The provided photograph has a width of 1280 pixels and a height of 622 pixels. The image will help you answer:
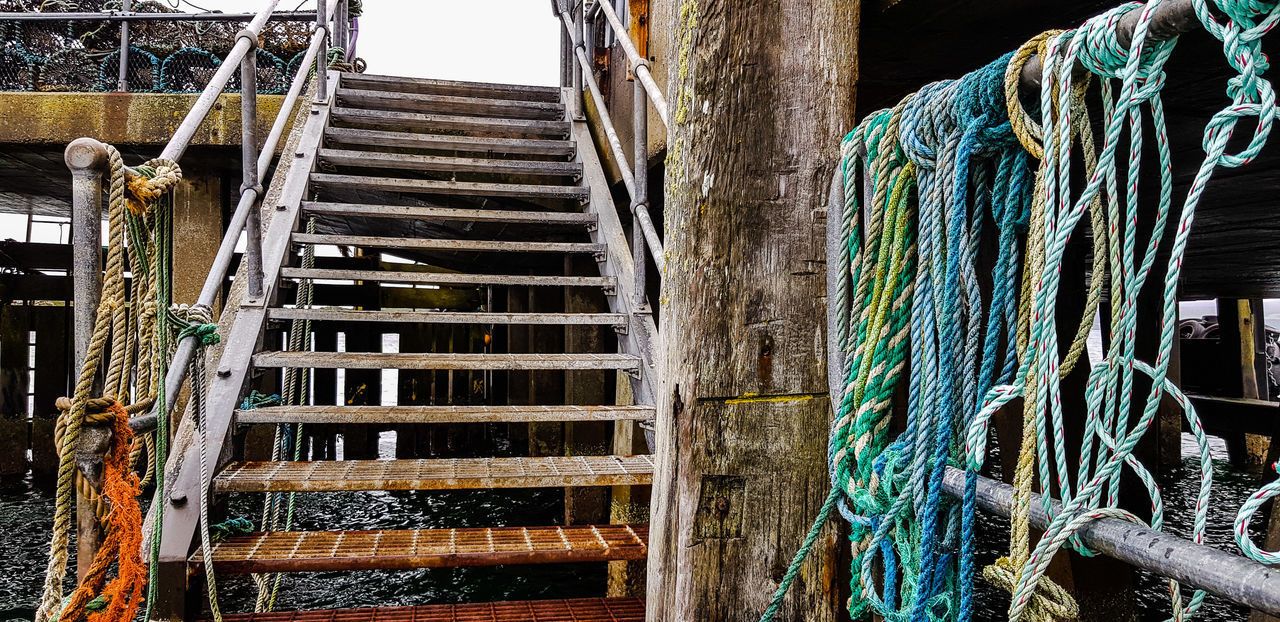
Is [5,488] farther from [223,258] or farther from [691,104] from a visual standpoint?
[691,104]

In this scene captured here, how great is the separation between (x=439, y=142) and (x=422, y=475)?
2961 mm

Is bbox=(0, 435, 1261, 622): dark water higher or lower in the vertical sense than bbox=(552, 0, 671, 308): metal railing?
lower

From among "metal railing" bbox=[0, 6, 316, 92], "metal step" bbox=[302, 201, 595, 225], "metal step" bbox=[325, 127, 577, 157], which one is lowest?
"metal step" bbox=[302, 201, 595, 225]

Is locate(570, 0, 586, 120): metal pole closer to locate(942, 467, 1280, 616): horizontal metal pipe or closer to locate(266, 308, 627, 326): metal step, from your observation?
locate(266, 308, 627, 326): metal step

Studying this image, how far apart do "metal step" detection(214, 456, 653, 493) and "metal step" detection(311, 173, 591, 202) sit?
1976 millimetres

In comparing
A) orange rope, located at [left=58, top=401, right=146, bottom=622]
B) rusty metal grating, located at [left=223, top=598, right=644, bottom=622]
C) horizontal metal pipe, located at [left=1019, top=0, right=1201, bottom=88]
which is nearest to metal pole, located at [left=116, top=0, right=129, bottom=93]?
rusty metal grating, located at [left=223, top=598, right=644, bottom=622]

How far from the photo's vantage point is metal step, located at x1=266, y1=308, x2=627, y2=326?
11.1ft

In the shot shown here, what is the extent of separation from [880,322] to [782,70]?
564 mm

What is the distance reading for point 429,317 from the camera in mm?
3502

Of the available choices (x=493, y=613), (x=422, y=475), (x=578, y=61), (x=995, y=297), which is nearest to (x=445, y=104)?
(x=578, y=61)

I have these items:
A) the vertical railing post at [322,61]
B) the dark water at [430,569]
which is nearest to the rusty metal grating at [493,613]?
the dark water at [430,569]

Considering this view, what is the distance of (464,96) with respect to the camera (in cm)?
607

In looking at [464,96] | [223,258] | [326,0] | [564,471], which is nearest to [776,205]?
[564,471]

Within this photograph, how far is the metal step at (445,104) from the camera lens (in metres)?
5.57
